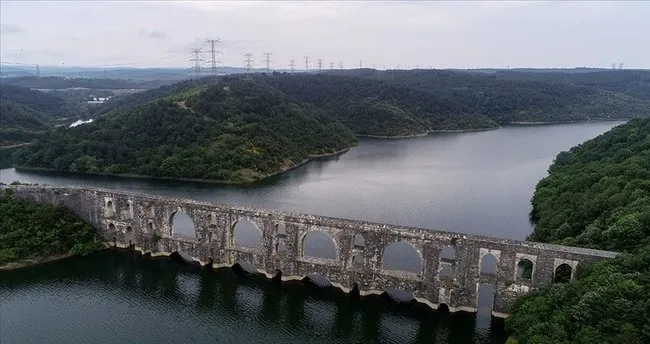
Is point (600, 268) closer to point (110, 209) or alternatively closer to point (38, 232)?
point (110, 209)

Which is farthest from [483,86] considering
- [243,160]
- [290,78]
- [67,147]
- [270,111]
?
[67,147]

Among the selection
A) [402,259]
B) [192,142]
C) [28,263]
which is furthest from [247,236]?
[192,142]

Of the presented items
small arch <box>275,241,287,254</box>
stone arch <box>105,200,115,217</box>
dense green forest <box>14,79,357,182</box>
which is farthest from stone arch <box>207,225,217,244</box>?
dense green forest <box>14,79,357,182</box>

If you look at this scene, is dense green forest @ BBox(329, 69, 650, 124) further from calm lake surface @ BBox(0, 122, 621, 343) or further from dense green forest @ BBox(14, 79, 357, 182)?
calm lake surface @ BBox(0, 122, 621, 343)

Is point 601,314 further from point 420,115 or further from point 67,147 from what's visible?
point 420,115

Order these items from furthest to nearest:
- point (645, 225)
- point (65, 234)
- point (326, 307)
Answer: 1. point (65, 234)
2. point (326, 307)
3. point (645, 225)

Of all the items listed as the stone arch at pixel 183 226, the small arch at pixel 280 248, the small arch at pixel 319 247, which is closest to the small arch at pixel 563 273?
the small arch at pixel 319 247

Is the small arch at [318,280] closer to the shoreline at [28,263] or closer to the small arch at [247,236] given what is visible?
the small arch at [247,236]

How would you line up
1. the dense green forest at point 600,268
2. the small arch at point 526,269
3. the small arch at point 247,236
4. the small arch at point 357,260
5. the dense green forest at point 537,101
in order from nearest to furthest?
the dense green forest at point 600,268, the small arch at point 526,269, the small arch at point 357,260, the small arch at point 247,236, the dense green forest at point 537,101
